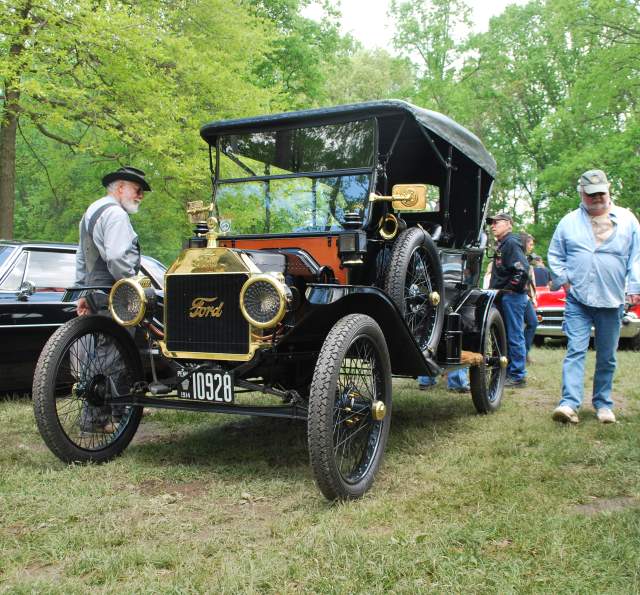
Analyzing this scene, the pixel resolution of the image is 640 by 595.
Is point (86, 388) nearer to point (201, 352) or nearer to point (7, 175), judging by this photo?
point (201, 352)

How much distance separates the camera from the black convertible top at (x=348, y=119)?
4.44 m

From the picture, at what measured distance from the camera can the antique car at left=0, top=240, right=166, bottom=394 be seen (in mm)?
5973

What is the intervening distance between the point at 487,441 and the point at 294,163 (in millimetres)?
2422

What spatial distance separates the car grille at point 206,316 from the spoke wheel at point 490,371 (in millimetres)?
2644

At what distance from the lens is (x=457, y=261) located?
567cm

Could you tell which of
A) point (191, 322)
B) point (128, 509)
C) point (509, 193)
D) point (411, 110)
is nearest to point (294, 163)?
point (411, 110)

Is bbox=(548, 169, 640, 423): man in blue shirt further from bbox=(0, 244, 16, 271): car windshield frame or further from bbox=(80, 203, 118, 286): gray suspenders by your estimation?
bbox=(0, 244, 16, 271): car windshield frame

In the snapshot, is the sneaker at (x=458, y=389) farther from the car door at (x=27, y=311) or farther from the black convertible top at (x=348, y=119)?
the car door at (x=27, y=311)

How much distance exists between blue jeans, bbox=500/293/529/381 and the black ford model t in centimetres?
174

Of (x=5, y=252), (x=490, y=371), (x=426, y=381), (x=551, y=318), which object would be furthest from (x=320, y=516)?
(x=551, y=318)

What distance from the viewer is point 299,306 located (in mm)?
4102

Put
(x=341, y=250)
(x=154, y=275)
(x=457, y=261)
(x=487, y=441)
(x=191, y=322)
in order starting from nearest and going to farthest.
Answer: (x=191, y=322) < (x=341, y=250) < (x=487, y=441) < (x=457, y=261) < (x=154, y=275)

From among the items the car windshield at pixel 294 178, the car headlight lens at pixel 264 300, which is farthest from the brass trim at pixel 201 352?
Answer: the car windshield at pixel 294 178

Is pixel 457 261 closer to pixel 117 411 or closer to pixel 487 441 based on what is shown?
pixel 487 441
